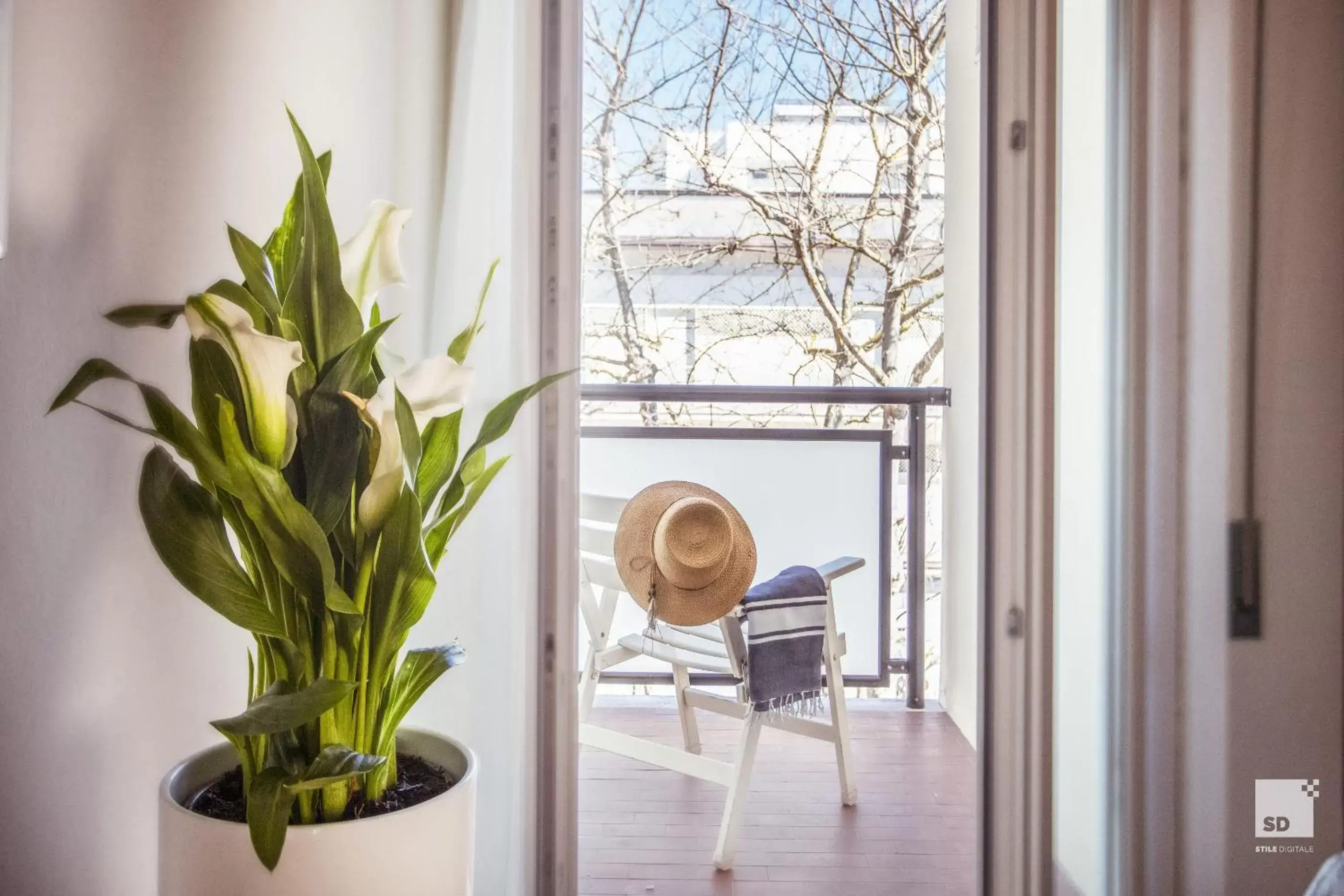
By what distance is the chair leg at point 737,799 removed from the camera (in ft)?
6.59

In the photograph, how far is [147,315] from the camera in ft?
2.96

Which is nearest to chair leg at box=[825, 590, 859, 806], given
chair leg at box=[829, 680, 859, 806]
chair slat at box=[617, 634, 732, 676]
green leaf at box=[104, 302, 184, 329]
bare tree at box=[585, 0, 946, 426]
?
chair leg at box=[829, 680, 859, 806]

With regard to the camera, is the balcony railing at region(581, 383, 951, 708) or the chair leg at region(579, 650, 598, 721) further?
the balcony railing at region(581, 383, 951, 708)

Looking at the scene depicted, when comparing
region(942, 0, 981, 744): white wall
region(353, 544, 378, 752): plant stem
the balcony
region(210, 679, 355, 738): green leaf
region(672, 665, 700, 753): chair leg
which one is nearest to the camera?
region(210, 679, 355, 738): green leaf

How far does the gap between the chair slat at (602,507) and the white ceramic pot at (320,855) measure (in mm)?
1325

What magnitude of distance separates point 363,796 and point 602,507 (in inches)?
52.5

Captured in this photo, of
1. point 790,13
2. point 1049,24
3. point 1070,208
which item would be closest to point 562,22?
point 1049,24

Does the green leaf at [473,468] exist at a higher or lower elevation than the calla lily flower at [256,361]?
lower

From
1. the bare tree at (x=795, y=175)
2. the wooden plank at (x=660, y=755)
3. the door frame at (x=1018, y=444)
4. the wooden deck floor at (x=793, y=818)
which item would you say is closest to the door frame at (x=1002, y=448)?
the door frame at (x=1018, y=444)

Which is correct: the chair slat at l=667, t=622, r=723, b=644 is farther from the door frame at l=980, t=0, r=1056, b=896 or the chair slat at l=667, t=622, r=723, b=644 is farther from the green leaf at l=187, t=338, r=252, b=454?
the green leaf at l=187, t=338, r=252, b=454

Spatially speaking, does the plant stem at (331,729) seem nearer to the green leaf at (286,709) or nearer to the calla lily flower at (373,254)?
the green leaf at (286,709)

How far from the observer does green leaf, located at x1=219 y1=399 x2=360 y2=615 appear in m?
0.83

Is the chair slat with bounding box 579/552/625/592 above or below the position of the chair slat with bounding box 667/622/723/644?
above

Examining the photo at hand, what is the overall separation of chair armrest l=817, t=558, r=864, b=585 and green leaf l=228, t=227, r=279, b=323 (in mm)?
1664
